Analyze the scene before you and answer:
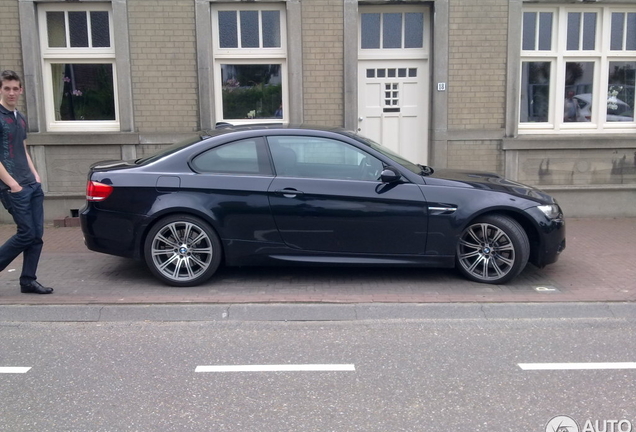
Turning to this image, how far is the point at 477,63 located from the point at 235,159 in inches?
197

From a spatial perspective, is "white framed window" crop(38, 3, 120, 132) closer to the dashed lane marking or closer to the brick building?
the brick building

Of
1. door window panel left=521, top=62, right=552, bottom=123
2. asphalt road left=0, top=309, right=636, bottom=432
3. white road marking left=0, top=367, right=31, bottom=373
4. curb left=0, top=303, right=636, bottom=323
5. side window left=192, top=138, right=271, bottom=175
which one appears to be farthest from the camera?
door window panel left=521, top=62, right=552, bottom=123

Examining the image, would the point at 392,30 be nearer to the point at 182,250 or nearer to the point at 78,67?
the point at 78,67

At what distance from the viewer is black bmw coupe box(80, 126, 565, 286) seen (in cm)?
636

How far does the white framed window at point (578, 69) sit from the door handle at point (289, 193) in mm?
5360

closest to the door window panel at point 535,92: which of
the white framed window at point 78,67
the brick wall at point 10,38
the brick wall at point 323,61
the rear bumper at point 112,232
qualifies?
the brick wall at point 323,61

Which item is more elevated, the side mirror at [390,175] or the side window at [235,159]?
the side window at [235,159]

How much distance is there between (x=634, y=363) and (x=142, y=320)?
392cm

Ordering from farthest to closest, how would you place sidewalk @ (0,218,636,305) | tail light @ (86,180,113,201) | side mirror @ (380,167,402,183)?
tail light @ (86,180,113,201) < side mirror @ (380,167,402,183) < sidewalk @ (0,218,636,305)

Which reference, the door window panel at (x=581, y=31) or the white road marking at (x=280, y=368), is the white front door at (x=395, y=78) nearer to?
the door window panel at (x=581, y=31)

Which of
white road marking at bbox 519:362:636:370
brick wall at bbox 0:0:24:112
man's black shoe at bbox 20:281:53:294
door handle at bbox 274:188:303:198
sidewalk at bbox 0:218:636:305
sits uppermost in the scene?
brick wall at bbox 0:0:24:112

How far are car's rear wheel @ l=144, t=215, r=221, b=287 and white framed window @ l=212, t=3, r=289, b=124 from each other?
406 centimetres

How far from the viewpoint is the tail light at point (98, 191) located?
253 inches

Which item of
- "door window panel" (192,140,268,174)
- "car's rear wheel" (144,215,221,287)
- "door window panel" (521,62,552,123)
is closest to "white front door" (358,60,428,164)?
"door window panel" (521,62,552,123)
